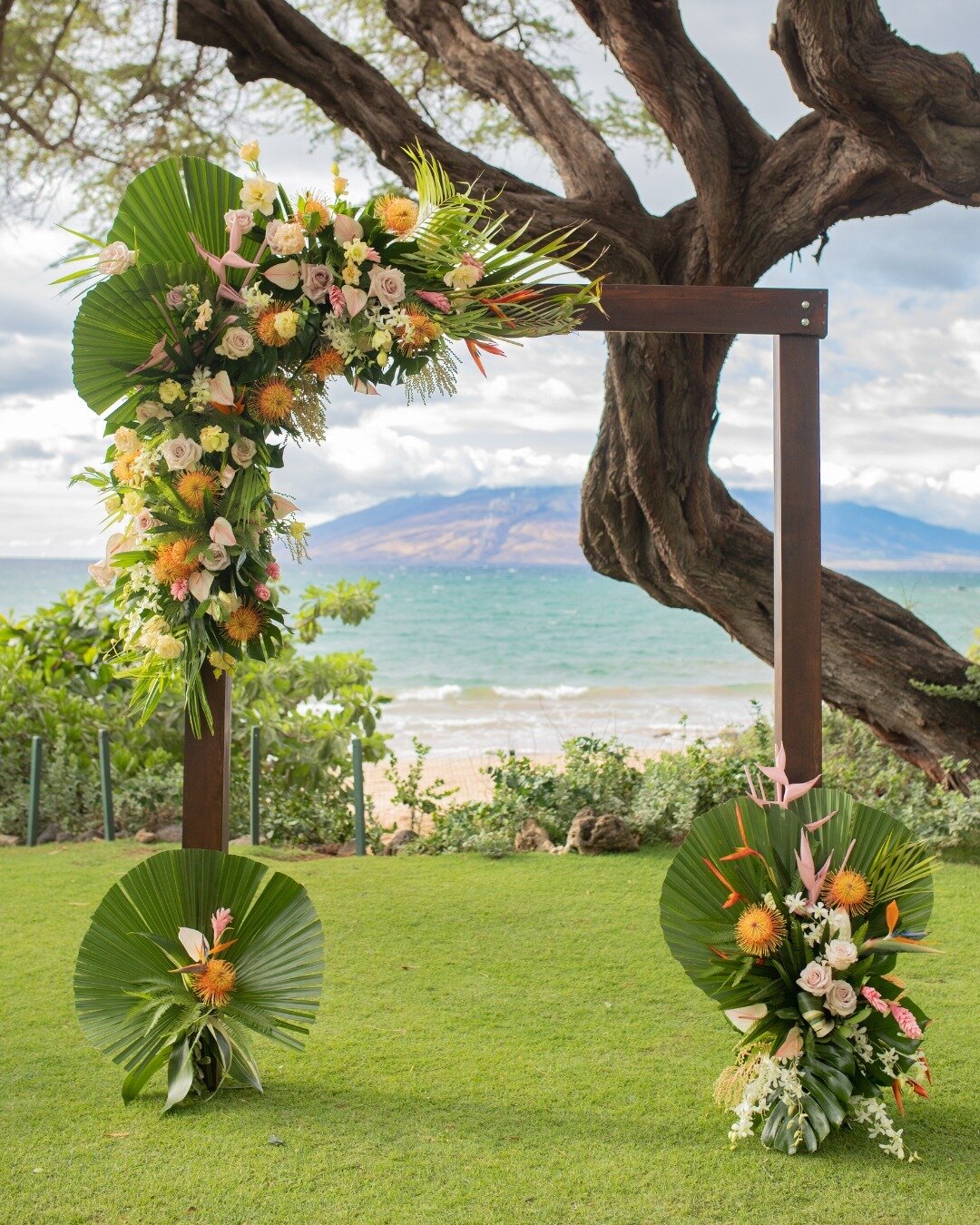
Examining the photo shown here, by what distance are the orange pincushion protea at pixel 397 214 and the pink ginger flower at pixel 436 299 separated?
144 mm

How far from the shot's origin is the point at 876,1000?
8.10ft

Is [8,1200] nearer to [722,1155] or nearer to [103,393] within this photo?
[722,1155]

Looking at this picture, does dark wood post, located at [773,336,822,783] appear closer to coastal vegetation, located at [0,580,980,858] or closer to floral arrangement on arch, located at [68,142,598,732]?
floral arrangement on arch, located at [68,142,598,732]

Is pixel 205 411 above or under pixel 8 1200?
above

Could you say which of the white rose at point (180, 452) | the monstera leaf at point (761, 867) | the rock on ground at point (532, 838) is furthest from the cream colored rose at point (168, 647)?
the rock on ground at point (532, 838)

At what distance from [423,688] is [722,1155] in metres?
20.9

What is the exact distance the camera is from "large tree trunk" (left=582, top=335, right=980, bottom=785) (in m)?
5.43

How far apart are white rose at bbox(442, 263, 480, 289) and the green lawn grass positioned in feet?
6.50

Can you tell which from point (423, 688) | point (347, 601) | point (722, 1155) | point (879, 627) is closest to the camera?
point (722, 1155)

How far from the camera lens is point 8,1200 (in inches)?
89.2

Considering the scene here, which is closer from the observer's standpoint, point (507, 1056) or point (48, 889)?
point (507, 1056)

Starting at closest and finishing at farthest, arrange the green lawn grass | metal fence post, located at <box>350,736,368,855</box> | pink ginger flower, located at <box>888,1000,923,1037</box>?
the green lawn grass → pink ginger flower, located at <box>888,1000,923,1037</box> → metal fence post, located at <box>350,736,368,855</box>

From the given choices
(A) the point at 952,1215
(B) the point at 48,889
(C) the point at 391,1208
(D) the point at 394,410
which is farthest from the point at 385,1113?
(D) the point at 394,410

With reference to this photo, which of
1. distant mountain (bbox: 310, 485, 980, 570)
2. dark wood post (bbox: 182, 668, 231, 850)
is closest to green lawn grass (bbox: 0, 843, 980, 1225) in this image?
dark wood post (bbox: 182, 668, 231, 850)
